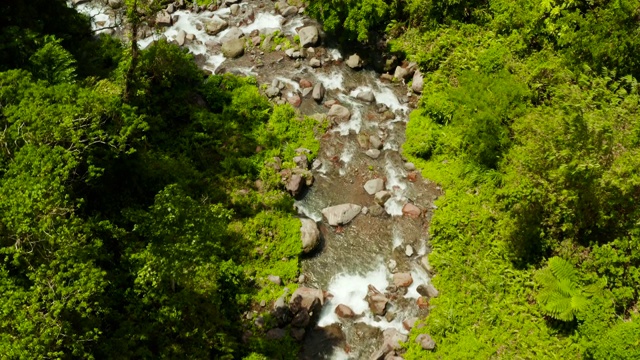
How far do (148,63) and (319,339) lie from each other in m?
10.5

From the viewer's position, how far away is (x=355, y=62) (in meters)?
19.5

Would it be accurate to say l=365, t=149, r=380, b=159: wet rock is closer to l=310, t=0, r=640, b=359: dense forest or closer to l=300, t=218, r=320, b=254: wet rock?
l=310, t=0, r=640, b=359: dense forest

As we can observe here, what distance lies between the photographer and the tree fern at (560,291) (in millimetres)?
12109

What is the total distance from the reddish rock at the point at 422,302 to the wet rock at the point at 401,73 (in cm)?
895

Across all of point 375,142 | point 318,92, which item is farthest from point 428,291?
point 318,92

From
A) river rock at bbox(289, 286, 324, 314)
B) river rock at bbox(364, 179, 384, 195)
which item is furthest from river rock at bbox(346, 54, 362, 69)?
river rock at bbox(289, 286, 324, 314)

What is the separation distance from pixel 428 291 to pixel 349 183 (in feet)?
14.7

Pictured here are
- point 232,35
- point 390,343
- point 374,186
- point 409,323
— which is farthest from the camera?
point 232,35

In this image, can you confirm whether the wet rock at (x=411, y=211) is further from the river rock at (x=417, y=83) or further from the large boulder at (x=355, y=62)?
the large boulder at (x=355, y=62)

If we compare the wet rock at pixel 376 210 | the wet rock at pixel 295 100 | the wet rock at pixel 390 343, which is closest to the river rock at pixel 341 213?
the wet rock at pixel 376 210

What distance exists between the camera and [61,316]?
9.40 meters


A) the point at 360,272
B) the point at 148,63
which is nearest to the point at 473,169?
the point at 360,272

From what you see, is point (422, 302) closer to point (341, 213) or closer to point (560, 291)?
point (560, 291)

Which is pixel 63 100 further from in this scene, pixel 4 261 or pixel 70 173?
pixel 4 261
